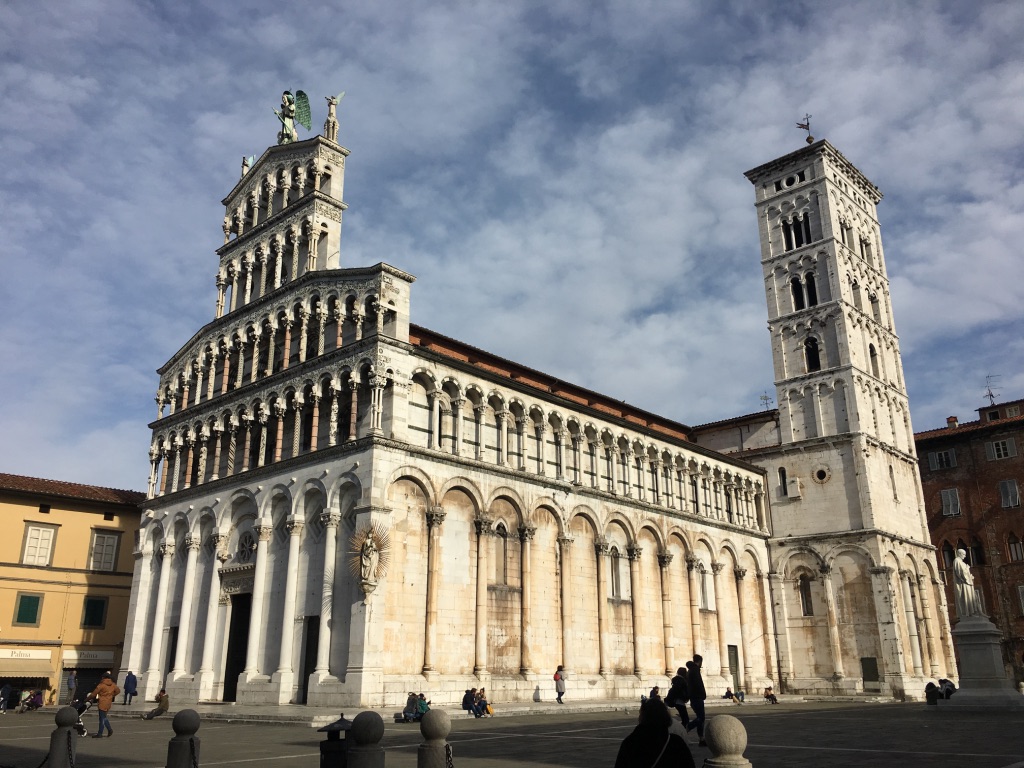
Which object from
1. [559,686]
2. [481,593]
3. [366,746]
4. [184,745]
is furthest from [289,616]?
[366,746]

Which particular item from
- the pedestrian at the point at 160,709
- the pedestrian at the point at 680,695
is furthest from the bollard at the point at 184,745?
the pedestrian at the point at 160,709

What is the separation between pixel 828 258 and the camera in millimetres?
49688

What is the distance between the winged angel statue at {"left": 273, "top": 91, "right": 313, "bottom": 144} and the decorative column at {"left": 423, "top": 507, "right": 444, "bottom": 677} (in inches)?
828

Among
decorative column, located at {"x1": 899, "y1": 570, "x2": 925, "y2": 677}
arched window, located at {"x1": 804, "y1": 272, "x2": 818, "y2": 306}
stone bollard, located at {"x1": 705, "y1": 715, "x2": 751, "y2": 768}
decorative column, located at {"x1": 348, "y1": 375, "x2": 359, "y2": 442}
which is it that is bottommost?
stone bollard, located at {"x1": 705, "y1": 715, "x2": 751, "y2": 768}

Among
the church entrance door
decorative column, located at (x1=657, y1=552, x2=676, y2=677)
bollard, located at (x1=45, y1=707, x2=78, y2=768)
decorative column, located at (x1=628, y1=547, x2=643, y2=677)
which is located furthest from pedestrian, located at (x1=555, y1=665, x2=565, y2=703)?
bollard, located at (x1=45, y1=707, x2=78, y2=768)

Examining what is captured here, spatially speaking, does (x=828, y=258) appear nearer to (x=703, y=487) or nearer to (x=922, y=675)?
(x=703, y=487)

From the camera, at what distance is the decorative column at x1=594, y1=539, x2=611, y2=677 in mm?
34125

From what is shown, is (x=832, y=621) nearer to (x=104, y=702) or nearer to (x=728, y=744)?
(x=104, y=702)

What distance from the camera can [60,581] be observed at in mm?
40156

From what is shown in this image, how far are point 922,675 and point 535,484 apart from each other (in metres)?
25.1

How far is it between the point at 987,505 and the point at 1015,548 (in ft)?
10.3

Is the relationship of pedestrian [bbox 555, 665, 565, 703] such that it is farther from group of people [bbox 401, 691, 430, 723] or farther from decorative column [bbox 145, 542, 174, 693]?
decorative column [bbox 145, 542, 174, 693]

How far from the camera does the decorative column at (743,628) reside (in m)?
42.5

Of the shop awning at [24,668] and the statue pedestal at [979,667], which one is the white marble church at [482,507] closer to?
Result: the shop awning at [24,668]
